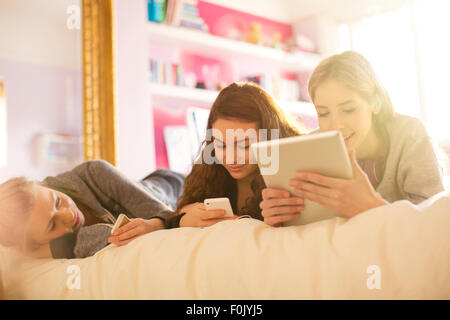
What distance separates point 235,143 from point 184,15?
2.27 meters

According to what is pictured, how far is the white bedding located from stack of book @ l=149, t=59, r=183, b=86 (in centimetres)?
221

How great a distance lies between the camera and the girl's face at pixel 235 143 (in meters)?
1.12

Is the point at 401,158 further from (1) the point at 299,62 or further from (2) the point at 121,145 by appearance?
(1) the point at 299,62

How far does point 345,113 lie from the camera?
43.2 inches

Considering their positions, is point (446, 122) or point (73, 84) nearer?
point (73, 84)

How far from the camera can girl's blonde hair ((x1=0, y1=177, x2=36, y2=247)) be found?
968 mm

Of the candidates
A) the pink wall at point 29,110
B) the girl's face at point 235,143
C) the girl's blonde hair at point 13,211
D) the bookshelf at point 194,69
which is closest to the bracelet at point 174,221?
the girl's face at point 235,143

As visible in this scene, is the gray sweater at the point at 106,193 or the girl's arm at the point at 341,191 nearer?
the girl's arm at the point at 341,191

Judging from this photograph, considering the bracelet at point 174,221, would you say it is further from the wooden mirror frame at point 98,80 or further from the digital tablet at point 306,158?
the wooden mirror frame at point 98,80

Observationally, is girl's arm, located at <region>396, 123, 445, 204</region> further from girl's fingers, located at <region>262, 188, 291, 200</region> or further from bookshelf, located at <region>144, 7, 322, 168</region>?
bookshelf, located at <region>144, 7, 322, 168</region>

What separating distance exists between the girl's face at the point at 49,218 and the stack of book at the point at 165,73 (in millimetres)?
1918
